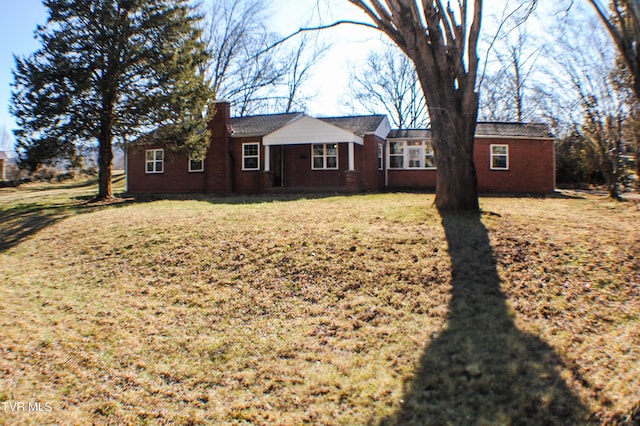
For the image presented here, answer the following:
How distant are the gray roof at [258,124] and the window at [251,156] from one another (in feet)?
2.00

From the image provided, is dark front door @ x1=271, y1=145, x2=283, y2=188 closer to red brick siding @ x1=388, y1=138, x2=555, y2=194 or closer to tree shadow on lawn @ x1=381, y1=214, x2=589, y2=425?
red brick siding @ x1=388, y1=138, x2=555, y2=194

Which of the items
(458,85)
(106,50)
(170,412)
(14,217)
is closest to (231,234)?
(170,412)

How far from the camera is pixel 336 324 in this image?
4977mm

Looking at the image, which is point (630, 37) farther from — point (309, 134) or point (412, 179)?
point (412, 179)

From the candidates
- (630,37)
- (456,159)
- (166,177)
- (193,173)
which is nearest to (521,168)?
(456,159)

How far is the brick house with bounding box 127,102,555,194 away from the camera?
62.0 ft

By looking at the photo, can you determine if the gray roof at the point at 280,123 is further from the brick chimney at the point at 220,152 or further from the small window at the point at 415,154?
the small window at the point at 415,154

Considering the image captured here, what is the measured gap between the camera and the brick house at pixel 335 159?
744 inches

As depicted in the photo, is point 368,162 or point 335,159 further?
point 335,159

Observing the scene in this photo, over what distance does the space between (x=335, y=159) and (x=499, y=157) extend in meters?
7.99

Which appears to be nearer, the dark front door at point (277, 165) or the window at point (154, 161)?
the dark front door at point (277, 165)

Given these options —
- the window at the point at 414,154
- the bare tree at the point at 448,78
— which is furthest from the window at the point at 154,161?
the bare tree at the point at 448,78

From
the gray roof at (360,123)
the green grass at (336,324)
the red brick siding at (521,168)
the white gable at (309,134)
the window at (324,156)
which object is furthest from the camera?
the window at (324,156)

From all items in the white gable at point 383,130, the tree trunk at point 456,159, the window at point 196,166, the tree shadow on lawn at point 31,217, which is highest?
the white gable at point 383,130
